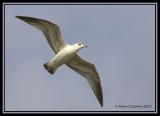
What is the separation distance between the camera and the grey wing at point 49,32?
2175 cm

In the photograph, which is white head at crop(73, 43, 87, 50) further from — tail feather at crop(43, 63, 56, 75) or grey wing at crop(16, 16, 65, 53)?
tail feather at crop(43, 63, 56, 75)

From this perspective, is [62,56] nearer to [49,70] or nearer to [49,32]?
[49,70]

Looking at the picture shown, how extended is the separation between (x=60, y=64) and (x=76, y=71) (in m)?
1.12

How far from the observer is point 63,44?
21.8m

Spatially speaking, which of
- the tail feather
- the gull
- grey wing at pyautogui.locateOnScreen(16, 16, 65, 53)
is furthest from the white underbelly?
grey wing at pyautogui.locateOnScreen(16, 16, 65, 53)

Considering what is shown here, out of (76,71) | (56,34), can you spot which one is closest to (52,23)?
(56,34)

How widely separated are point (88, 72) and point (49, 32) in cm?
187

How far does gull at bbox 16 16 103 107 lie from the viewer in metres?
21.5

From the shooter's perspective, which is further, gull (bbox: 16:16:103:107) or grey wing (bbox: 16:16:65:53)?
grey wing (bbox: 16:16:65:53)

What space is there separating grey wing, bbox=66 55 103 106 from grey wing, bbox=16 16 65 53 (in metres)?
0.75

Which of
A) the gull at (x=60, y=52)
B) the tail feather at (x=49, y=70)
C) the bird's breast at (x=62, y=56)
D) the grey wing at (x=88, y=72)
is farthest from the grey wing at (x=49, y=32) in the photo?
the grey wing at (x=88, y=72)

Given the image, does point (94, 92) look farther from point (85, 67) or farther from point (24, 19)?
point (24, 19)

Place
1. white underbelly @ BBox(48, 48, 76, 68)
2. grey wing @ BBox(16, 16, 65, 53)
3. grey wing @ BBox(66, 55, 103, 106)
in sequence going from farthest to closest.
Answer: grey wing @ BBox(66, 55, 103, 106) → grey wing @ BBox(16, 16, 65, 53) → white underbelly @ BBox(48, 48, 76, 68)

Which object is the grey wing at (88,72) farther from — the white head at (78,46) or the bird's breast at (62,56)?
the bird's breast at (62,56)
